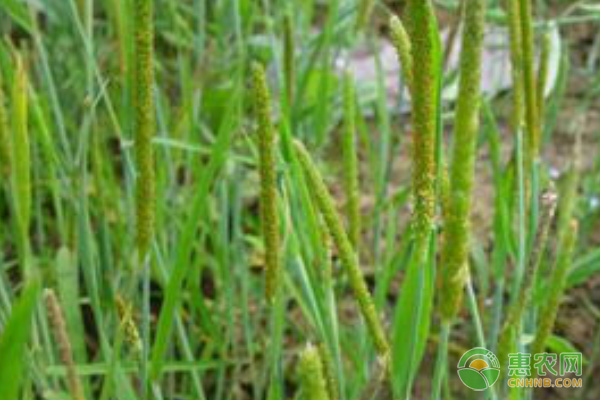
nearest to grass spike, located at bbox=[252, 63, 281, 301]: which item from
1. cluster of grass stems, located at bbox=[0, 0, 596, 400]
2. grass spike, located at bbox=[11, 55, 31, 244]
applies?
cluster of grass stems, located at bbox=[0, 0, 596, 400]

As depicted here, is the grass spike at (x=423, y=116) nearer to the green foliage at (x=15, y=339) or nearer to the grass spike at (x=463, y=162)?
the grass spike at (x=463, y=162)

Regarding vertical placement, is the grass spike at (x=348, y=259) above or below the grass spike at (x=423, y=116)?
below

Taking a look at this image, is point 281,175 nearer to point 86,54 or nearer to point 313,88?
point 86,54

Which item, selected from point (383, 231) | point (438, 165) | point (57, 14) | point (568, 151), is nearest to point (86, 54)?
point (438, 165)

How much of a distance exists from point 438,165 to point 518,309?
12 cm

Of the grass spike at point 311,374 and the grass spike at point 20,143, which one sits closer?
the grass spike at point 311,374

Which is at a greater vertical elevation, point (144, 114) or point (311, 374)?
point (144, 114)

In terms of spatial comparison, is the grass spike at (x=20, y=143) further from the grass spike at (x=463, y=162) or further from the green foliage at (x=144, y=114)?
the grass spike at (x=463, y=162)

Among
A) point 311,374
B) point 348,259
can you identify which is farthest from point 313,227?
point 311,374

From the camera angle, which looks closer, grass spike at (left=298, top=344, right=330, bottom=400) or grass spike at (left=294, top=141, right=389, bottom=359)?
grass spike at (left=298, top=344, right=330, bottom=400)

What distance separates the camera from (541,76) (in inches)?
28.0

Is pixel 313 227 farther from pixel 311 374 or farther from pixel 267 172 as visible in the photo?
pixel 311 374

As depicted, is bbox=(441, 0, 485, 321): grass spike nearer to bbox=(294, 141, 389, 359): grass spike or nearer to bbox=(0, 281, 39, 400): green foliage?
bbox=(294, 141, 389, 359): grass spike

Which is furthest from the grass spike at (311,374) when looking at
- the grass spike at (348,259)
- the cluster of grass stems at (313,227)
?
the grass spike at (348,259)
